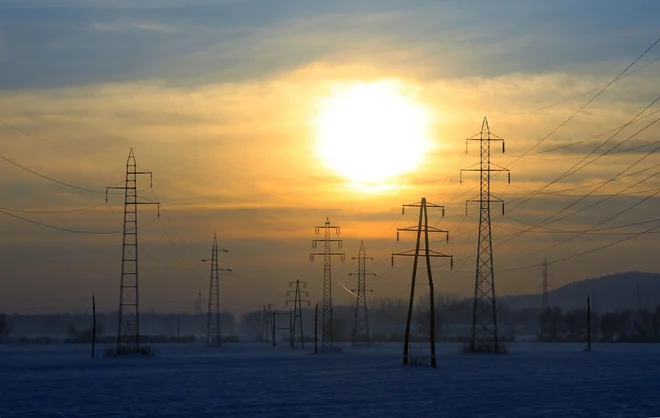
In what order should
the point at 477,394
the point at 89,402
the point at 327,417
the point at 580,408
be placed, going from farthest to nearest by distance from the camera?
the point at 477,394 → the point at 89,402 → the point at 580,408 → the point at 327,417

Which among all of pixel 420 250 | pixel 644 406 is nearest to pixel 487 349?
pixel 420 250

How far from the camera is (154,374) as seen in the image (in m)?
57.8

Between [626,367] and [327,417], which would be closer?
[327,417]

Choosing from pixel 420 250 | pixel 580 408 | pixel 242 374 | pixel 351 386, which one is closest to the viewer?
pixel 580 408

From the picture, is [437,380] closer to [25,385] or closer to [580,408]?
[580,408]

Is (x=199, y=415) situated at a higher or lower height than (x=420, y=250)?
lower

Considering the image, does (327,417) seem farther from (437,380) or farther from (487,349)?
(487,349)

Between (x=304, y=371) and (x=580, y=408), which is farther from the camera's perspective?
(x=304, y=371)

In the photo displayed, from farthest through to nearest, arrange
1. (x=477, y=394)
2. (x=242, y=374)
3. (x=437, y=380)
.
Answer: (x=242, y=374), (x=437, y=380), (x=477, y=394)

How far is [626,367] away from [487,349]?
102 feet

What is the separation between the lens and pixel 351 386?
45469 millimetres

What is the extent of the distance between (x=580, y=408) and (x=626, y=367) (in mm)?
31413

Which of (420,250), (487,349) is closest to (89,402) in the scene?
(420,250)

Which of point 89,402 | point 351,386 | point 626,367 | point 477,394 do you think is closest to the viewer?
point 89,402
